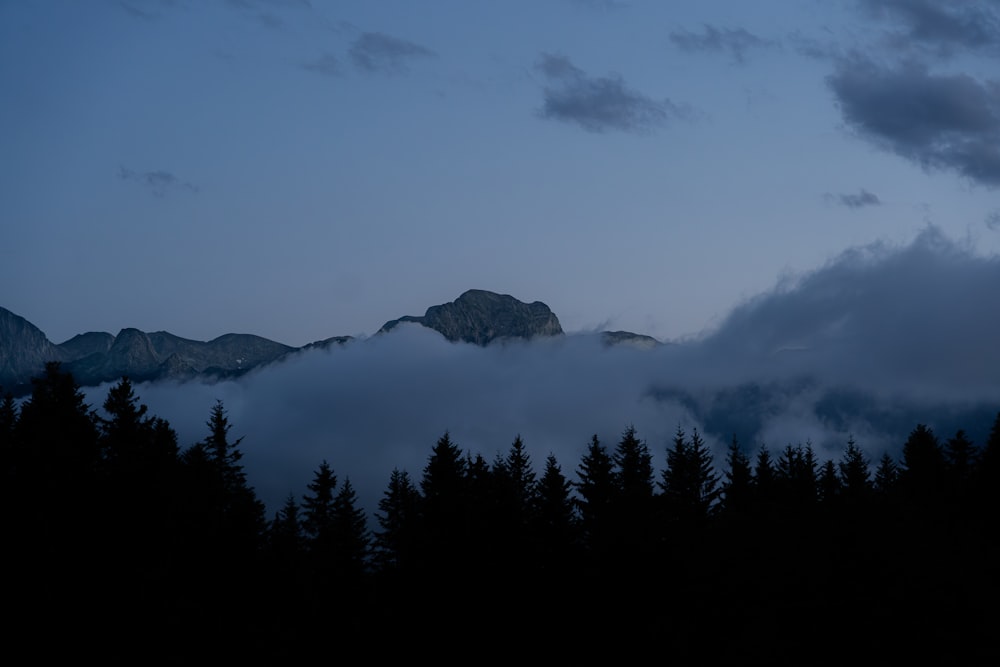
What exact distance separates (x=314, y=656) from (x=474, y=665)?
9.09 metres

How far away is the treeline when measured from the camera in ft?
143

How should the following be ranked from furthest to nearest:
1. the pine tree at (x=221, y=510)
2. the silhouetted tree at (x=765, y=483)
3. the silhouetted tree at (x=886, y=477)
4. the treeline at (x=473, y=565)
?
the silhouetted tree at (x=886, y=477), the silhouetted tree at (x=765, y=483), the pine tree at (x=221, y=510), the treeline at (x=473, y=565)

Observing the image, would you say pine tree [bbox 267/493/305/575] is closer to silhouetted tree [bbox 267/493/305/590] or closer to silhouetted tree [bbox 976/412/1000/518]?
silhouetted tree [bbox 267/493/305/590]

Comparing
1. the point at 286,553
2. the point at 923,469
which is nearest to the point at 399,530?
the point at 286,553

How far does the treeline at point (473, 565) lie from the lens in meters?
43.7

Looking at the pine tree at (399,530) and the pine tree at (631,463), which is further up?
the pine tree at (631,463)

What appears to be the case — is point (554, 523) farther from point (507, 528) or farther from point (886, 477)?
point (886, 477)

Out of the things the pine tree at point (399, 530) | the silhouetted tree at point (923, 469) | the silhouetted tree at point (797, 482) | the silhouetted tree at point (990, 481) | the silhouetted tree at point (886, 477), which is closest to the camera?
the pine tree at point (399, 530)

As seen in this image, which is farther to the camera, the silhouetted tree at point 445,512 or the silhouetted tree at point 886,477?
the silhouetted tree at point 886,477

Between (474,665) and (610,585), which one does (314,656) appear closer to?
(474,665)

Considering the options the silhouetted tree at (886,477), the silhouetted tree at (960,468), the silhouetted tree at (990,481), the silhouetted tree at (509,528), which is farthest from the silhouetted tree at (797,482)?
the silhouetted tree at (509,528)

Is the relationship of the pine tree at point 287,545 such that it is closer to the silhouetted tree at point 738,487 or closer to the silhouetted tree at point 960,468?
the silhouetted tree at point 738,487

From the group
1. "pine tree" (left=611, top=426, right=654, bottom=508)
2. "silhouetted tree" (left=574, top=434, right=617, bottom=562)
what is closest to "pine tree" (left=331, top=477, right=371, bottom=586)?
"silhouetted tree" (left=574, top=434, right=617, bottom=562)

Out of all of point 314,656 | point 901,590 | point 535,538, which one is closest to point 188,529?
point 314,656
